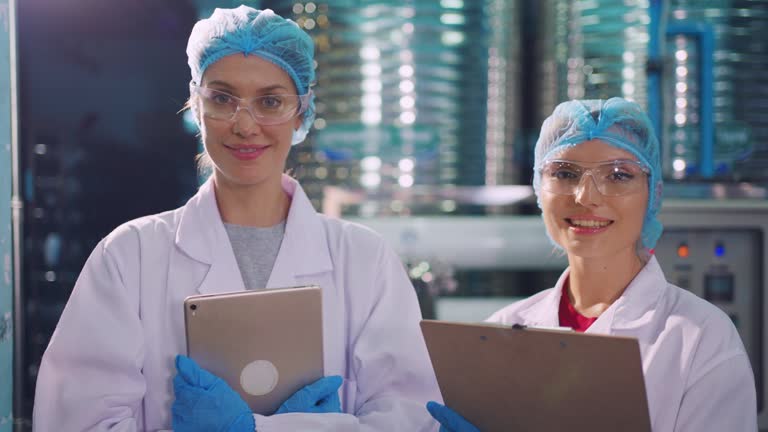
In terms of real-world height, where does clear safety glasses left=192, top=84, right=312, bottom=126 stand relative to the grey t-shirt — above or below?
above

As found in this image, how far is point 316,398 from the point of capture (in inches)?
55.9

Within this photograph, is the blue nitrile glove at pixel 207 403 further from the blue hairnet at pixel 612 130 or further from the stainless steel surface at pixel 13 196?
the blue hairnet at pixel 612 130

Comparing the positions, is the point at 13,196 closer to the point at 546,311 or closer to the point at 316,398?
the point at 316,398

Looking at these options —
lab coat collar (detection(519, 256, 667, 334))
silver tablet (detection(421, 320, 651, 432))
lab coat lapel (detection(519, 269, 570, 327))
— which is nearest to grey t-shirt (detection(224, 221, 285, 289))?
silver tablet (detection(421, 320, 651, 432))

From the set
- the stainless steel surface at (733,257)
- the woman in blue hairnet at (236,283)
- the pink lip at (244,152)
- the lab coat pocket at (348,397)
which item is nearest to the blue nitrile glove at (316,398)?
the woman in blue hairnet at (236,283)

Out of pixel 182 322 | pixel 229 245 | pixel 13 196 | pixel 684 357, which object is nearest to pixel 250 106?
pixel 229 245

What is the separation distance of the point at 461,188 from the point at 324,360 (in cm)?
165

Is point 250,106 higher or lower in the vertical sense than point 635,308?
higher

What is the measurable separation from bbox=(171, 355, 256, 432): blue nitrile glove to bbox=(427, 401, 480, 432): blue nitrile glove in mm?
348

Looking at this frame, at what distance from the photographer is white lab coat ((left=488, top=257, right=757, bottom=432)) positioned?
1.36 m

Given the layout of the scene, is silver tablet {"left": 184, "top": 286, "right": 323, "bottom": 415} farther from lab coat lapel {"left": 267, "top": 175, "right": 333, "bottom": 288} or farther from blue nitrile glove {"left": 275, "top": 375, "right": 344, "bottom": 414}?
lab coat lapel {"left": 267, "top": 175, "right": 333, "bottom": 288}

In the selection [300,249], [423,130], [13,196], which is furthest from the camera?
[423,130]

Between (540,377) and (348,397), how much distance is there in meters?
0.53

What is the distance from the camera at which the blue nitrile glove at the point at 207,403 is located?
4.34ft
